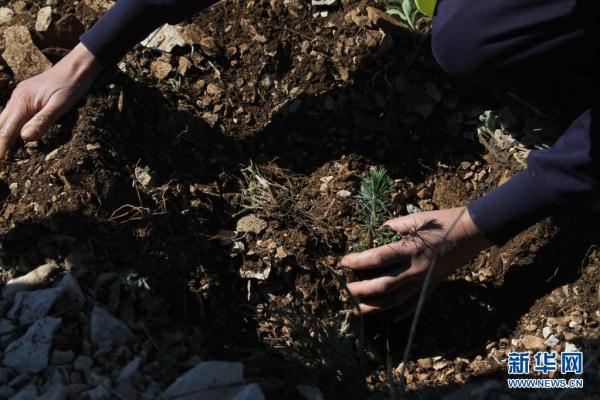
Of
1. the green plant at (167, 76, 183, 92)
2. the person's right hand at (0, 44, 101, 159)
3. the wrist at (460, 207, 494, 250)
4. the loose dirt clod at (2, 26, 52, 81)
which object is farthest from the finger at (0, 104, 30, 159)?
the wrist at (460, 207, 494, 250)

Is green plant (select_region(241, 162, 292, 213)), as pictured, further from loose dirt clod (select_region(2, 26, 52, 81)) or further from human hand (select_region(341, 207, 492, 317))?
loose dirt clod (select_region(2, 26, 52, 81))

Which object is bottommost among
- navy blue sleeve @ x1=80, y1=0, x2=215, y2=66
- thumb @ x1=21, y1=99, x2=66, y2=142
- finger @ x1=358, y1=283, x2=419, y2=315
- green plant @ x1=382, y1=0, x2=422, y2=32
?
finger @ x1=358, y1=283, x2=419, y2=315

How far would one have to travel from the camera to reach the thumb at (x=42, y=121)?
6.46ft

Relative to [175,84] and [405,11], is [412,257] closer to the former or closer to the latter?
[405,11]

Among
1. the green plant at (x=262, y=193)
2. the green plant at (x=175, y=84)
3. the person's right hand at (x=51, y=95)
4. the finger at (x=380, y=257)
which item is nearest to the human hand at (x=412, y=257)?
the finger at (x=380, y=257)

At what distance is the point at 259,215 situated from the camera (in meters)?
2.10

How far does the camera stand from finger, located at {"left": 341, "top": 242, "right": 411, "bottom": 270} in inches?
76.4

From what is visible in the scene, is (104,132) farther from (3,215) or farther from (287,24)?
(287,24)

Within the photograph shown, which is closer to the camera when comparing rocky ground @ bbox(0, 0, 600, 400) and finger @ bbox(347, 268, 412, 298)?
rocky ground @ bbox(0, 0, 600, 400)

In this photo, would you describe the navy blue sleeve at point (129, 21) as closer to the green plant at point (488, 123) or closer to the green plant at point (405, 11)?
the green plant at point (405, 11)

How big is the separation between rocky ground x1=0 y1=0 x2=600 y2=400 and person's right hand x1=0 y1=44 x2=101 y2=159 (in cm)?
6

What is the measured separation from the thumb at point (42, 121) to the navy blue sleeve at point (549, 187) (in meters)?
1.17

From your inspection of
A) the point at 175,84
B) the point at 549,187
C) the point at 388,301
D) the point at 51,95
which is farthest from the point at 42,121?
the point at 549,187

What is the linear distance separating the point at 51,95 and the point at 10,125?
0.15 meters
